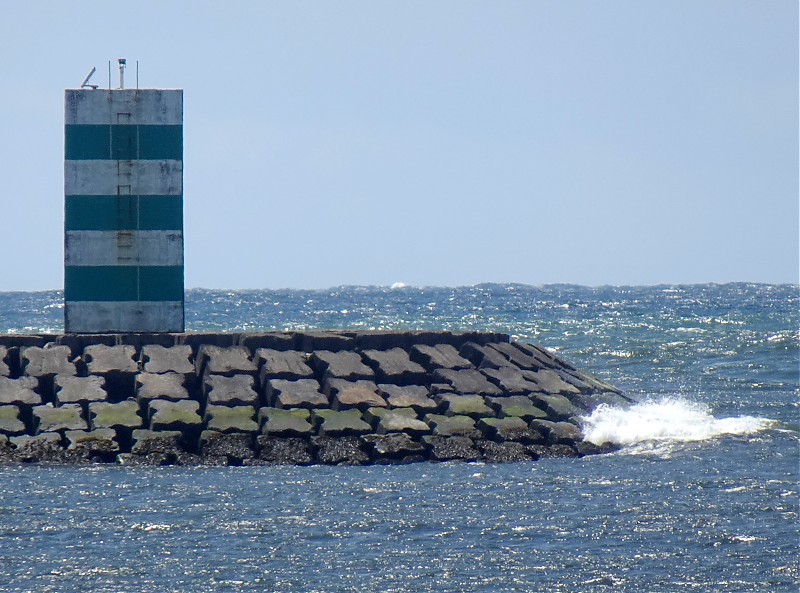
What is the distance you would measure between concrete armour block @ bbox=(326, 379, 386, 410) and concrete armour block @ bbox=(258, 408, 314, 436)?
0.45 meters

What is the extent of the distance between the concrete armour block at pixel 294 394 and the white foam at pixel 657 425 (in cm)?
337

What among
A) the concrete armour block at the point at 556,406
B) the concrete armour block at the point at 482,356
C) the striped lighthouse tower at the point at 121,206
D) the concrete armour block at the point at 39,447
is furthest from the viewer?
the concrete armour block at the point at 482,356

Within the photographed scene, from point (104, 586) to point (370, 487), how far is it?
13.0 feet

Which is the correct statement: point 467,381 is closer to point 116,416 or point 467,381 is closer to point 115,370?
point 115,370

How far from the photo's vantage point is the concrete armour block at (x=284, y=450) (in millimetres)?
14164

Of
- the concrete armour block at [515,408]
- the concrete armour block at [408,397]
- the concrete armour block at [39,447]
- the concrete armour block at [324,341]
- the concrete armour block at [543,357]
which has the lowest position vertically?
the concrete armour block at [39,447]

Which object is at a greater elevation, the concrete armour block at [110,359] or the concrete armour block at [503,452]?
the concrete armour block at [110,359]

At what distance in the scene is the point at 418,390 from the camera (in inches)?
642

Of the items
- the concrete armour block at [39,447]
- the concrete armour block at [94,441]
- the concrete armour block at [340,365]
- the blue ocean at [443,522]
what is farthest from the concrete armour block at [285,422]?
the concrete armour block at [39,447]

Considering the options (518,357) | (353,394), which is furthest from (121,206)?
(518,357)

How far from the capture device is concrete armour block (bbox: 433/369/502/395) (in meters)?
16.5

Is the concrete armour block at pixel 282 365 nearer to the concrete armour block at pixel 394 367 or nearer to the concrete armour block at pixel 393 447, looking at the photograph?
the concrete armour block at pixel 394 367

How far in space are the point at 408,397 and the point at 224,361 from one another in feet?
8.49

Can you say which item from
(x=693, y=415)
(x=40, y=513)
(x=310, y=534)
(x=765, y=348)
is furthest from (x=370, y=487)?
(x=765, y=348)
